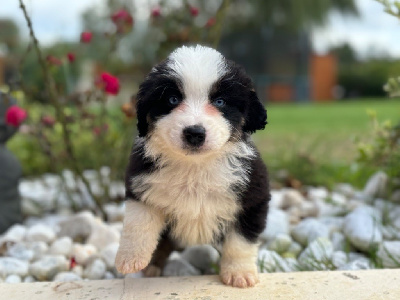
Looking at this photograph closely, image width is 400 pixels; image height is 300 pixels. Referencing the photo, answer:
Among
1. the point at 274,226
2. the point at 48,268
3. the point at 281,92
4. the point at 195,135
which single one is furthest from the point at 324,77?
the point at 195,135

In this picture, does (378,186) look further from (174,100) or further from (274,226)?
(174,100)

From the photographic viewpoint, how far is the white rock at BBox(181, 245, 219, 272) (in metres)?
3.13

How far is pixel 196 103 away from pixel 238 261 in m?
0.91

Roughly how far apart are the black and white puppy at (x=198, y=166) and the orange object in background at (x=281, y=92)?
32550 mm

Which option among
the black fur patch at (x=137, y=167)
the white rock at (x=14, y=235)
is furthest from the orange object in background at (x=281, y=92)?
the black fur patch at (x=137, y=167)

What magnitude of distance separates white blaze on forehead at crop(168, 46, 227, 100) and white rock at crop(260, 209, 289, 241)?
1.71 metres

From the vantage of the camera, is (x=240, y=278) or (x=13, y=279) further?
(x=13, y=279)

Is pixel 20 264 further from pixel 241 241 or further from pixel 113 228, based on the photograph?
pixel 241 241

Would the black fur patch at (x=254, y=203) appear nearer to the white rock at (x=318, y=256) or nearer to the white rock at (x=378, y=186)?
→ the white rock at (x=318, y=256)

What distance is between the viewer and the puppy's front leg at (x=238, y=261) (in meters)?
2.53

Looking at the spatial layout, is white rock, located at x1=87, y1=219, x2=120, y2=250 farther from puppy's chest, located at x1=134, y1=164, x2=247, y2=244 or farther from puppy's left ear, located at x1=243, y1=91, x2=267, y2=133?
puppy's left ear, located at x1=243, y1=91, x2=267, y2=133

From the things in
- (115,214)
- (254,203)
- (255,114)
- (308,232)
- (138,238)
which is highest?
(255,114)

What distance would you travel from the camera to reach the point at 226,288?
249 centimetres

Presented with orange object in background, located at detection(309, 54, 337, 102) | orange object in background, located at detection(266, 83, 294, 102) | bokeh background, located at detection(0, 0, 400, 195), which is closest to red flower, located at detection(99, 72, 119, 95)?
bokeh background, located at detection(0, 0, 400, 195)
